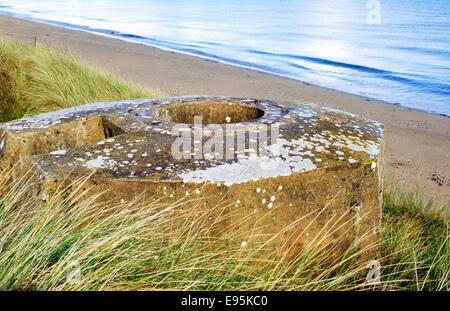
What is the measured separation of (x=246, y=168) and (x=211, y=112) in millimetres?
1375

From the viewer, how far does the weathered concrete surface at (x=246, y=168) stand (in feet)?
6.74

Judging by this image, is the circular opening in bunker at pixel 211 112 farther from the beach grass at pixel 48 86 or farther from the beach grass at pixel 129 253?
the beach grass at pixel 48 86

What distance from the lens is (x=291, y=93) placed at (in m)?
10.5

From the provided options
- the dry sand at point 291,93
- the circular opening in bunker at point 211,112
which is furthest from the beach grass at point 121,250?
the dry sand at point 291,93

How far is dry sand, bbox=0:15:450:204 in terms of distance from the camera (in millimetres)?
5730

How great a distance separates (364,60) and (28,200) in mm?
16764

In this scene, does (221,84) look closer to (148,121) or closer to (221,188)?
(148,121)

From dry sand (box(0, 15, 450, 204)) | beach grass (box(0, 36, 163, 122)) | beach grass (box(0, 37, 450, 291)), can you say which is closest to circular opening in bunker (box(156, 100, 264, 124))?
beach grass (box(0, 37, 450, 291))

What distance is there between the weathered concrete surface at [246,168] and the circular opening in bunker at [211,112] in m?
0.48

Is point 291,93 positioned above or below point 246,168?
below

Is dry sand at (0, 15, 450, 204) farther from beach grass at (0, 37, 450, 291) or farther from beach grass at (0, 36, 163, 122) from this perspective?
beach grass at (0, 37, 450, 291)

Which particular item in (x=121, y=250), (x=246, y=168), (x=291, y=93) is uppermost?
(x=246, y=168)

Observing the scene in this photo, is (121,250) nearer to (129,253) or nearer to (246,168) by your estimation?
(129,253)

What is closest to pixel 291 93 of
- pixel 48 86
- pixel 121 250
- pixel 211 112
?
pixel 48 86
